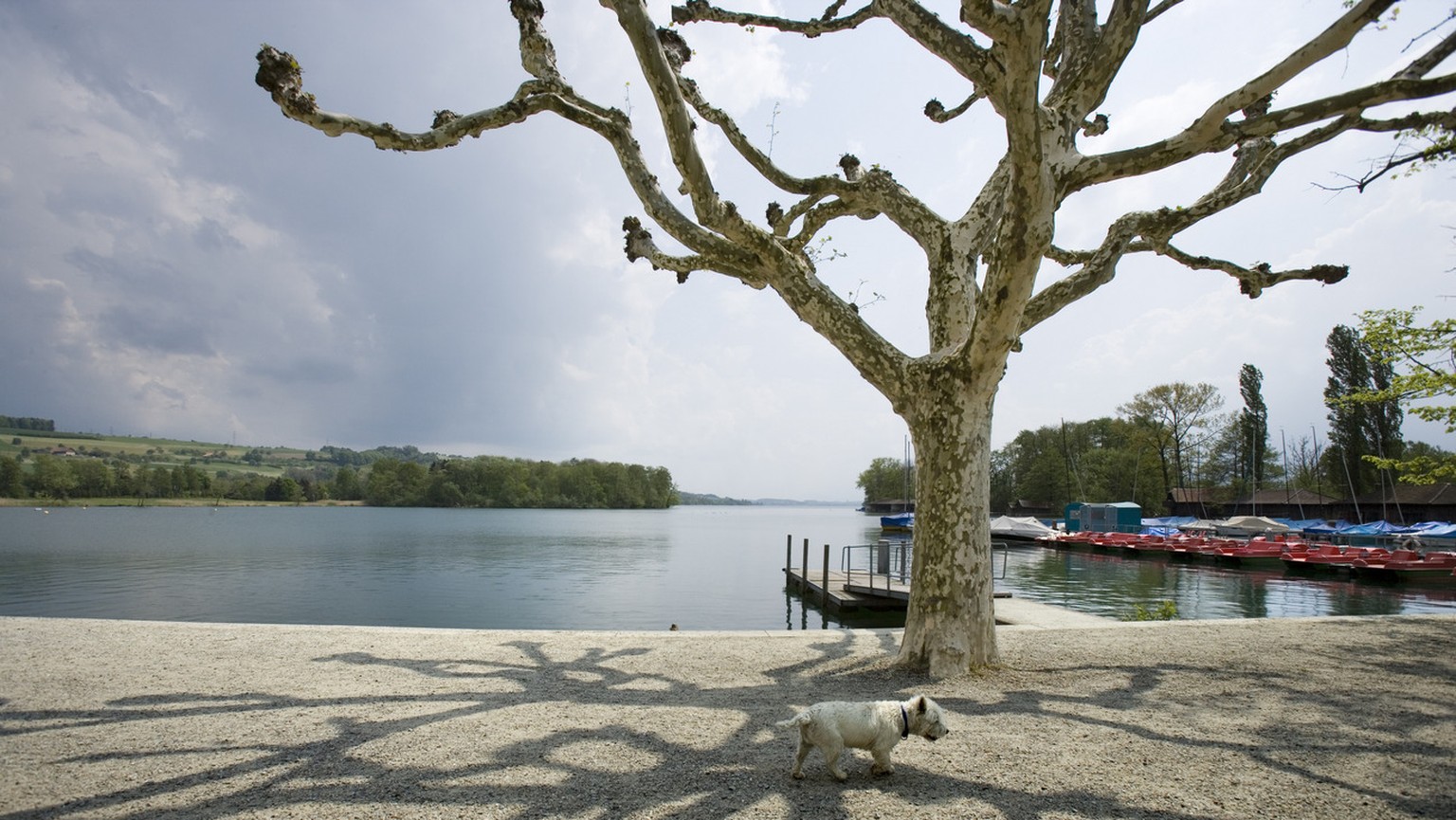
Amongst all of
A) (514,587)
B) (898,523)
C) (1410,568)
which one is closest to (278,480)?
(898,523)

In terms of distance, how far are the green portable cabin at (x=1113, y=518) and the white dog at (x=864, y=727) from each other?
185 feet

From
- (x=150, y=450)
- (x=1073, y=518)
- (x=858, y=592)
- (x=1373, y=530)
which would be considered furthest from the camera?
(x=150, y=450)

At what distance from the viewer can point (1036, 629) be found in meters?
9.88

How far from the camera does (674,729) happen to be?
518 cm

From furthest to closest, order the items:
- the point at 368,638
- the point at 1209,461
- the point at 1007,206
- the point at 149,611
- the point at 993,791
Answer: the point at 1209,461 < the point at 149,611 < the point at 368,638 < the point at 1007,206 < the point at 993,791

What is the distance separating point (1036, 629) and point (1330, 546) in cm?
2864

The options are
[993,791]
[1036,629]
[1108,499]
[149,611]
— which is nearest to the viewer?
[993,791]

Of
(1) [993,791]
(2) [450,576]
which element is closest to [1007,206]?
(1) [993,791]

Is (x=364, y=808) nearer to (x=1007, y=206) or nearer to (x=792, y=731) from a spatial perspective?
(x=792, y=731)

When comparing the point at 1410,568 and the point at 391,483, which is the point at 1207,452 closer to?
the point at 1410,568

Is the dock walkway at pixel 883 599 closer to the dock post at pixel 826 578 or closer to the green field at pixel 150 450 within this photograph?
the dock post at pixel 826 578

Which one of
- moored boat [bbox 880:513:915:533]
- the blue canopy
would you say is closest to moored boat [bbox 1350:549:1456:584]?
the blue canopy

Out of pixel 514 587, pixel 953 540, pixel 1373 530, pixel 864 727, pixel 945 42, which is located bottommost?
pixel 514 587

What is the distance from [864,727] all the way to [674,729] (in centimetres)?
166
